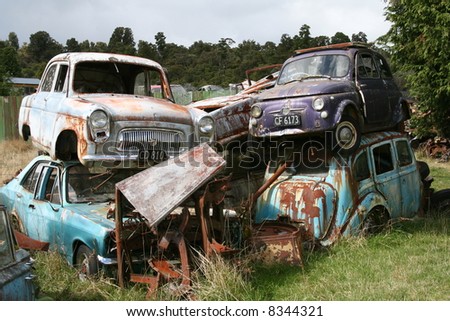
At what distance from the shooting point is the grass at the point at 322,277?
5.12 metres

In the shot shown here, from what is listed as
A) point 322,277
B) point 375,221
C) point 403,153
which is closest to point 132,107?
point 322,277

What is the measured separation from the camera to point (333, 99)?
7.19 m

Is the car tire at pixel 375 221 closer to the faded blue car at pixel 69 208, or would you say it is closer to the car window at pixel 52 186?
the faded blue car at pixel 69 208

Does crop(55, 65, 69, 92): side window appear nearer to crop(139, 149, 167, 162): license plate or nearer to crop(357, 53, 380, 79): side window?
crop(139, 149, 167, 162): license plate

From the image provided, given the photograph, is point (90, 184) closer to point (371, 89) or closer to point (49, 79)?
point (49, 79)

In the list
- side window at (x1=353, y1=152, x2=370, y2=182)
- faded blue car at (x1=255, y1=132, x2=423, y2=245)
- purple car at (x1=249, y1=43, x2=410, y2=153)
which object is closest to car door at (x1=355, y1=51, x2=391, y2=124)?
purple car at (x1=249, y1=43, x2=410, y2=153)

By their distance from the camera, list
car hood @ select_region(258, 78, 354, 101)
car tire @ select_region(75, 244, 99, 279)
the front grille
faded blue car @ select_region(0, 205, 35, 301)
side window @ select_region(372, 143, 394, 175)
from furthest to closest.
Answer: side window @ select_region(372, 143, 394, 175), car hood @ select_region(258, 78, 354, 101), the front grille, car tire @ select_region(75, 244, 99, 279), faded blue car @ select_region(0, 205, 35, 301)

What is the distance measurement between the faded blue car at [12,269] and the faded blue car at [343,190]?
3.56m

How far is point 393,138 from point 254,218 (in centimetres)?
255

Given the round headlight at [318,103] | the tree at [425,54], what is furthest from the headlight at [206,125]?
the tree at [425,54]

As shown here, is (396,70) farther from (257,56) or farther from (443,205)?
(257,56)

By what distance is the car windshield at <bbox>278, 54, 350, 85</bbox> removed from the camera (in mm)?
7988
